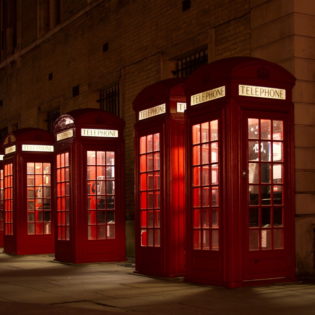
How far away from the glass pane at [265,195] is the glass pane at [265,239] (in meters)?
0.41

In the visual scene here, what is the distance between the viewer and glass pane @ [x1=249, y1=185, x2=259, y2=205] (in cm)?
983

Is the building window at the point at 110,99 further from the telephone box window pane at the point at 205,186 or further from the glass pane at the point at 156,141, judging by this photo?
the telephone box window pane at the point at 205,186

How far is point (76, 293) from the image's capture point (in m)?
9.49

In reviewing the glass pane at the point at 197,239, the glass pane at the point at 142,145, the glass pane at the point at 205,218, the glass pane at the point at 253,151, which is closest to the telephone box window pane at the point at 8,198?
the glass pane at the point at 142,145

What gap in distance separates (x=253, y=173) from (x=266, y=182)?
26 cm

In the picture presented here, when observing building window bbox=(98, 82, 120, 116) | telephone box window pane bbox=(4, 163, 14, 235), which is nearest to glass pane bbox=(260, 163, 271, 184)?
building window bbox=(98, 82, 120, 116)

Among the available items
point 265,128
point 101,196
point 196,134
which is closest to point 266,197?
point 265,128

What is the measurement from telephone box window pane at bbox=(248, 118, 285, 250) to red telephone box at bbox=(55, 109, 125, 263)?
16.2 ft

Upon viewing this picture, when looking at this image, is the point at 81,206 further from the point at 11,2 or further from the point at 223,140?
the point at 11,2

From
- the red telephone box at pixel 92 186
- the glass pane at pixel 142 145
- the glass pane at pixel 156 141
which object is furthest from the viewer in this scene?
the red telephone box at pixel 92 186

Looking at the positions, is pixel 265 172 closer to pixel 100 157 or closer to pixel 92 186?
pixel 100 157

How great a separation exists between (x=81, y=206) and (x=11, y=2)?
43.2ft

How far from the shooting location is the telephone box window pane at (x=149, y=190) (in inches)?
452

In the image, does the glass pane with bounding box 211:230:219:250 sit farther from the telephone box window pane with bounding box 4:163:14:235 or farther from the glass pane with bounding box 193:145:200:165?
the telephone box window pane with bounding box 4:163:14:235
